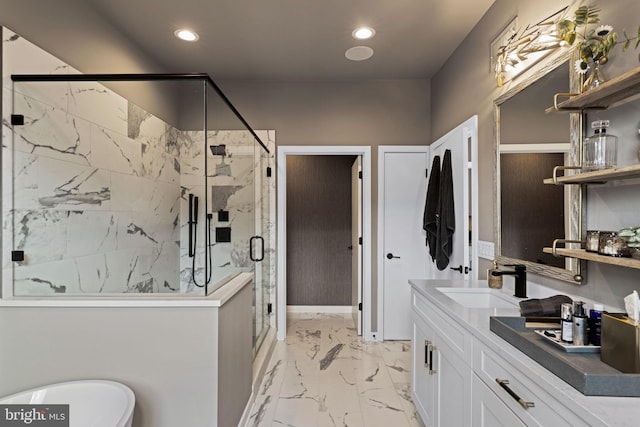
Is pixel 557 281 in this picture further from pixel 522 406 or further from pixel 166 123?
pixel 166 123

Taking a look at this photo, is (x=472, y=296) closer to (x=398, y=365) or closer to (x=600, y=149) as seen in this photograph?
(x=600, y=149)

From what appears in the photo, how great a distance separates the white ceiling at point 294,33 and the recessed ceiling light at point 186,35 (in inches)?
1.8

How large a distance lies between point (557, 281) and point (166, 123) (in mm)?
3262

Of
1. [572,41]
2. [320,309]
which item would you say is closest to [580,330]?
[572,41]

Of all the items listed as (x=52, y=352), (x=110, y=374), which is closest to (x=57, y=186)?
(x=52, y=352)

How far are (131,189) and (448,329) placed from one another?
2457 millimetres

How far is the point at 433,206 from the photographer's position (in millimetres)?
3176

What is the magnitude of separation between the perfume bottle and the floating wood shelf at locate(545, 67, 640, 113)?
79mm

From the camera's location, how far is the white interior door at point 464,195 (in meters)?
2.49

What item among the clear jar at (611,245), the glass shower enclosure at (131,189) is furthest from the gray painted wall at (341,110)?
the clear jar at (611,245)

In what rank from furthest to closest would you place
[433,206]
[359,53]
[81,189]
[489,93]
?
[433,206]
[359,53]
[489,93]
[81,189]

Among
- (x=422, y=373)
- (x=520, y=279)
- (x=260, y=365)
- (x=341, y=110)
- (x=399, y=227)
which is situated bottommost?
(x=260, y=365)

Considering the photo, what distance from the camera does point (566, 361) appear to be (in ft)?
2.92

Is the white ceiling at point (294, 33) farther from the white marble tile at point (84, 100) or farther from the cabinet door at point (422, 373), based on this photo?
the cabinet door at point (422, 373)
